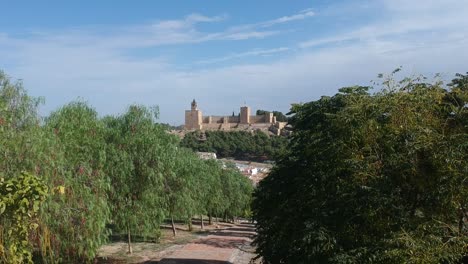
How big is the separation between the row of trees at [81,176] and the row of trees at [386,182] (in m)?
4.87

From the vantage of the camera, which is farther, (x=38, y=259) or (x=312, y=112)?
(x=38, y=259)

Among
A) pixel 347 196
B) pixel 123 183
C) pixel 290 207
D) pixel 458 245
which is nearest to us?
pixel 458 245

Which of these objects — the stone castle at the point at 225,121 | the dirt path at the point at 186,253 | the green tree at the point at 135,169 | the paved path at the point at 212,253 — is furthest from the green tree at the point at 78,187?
the stone castle at the point at 225,121

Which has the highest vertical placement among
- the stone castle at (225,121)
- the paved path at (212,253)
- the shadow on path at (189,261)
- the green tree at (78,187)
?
the stone castle at (225,121)

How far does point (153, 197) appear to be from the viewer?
18875 mm

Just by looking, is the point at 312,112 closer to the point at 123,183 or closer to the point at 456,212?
the point at 456,212

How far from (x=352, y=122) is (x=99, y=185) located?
24.6 ft

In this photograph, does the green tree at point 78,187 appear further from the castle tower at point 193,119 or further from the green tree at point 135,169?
the castle tower at point 193,119

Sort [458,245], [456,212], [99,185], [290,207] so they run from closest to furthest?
1. [458,245]
2. [456,212]
3. [290,207]
4. [99,185]

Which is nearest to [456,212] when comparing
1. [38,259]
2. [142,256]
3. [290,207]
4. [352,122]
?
[352,122]

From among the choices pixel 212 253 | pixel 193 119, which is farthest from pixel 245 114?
pixel 212 253

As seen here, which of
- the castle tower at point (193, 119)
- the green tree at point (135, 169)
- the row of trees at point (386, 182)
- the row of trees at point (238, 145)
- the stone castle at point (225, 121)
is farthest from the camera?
the castle tower at point (193, 119)

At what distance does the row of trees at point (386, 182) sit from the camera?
776cm

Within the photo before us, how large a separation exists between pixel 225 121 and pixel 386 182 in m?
149
